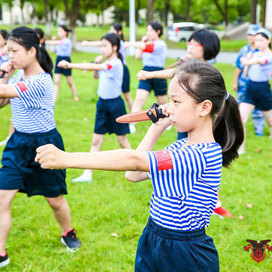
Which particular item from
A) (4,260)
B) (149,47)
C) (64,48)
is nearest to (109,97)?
(149,47)

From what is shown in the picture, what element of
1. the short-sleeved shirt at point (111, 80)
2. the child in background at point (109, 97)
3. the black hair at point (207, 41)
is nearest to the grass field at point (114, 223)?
the child in background at point (109, 97)

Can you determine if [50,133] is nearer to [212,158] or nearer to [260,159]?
[212,158]

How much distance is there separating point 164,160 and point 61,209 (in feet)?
6.58

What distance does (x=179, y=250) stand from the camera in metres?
1.92

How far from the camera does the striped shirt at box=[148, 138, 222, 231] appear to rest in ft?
5.57

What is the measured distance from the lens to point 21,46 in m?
3.17

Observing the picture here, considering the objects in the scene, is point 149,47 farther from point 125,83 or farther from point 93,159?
point 93,159

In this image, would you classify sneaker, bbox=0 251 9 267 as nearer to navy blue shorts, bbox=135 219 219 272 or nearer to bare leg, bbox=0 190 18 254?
bare leg, bbox=0 190 18 254

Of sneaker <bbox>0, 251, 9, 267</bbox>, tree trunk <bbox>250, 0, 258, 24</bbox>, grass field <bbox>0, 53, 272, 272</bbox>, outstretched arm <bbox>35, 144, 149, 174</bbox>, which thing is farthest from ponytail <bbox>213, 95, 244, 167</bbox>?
tree trunk <bbox>250, 0, 258, 24</bbox>

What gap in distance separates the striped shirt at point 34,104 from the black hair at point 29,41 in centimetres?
13

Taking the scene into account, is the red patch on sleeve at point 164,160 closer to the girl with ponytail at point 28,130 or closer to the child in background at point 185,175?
the child in background at point 185,175

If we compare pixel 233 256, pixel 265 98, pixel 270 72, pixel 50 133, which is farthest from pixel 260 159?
pixel 50 133

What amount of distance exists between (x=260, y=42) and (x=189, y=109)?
4.51 metres

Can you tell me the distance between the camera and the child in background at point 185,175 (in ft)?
5.64
